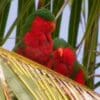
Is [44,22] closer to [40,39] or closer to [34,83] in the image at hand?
[40,39]

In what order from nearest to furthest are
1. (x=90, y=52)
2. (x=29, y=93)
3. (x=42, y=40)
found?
(x=29, y=93), (x=42, y=40), (x=90, y=52)

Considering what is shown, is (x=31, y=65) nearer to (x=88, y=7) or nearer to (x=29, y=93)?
(x=29, y=93)

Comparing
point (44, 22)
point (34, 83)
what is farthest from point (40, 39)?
point (34, 83)

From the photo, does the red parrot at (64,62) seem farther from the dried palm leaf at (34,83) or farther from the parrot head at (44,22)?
the dried palm leaf at (34,83)

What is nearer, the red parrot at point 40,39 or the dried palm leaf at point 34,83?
the dried palm leaf at point 34,83

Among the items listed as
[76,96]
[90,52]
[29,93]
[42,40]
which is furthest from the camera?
[90,52]

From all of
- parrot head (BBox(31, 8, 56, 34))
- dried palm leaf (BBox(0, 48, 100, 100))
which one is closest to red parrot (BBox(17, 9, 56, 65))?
parrot head (BBox(31, 8, 56, 34))

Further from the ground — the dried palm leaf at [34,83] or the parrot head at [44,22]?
the parrot head at [44,22]

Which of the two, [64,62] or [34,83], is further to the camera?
[64,62]

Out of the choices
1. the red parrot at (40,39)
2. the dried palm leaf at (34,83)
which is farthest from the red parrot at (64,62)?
the dried palm leaf at (34,83)

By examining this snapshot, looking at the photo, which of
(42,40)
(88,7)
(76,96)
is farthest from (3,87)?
(88,7)

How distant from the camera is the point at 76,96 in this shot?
79 cm

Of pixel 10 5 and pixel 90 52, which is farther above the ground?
pixel 10 5

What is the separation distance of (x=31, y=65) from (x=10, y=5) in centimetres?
72
